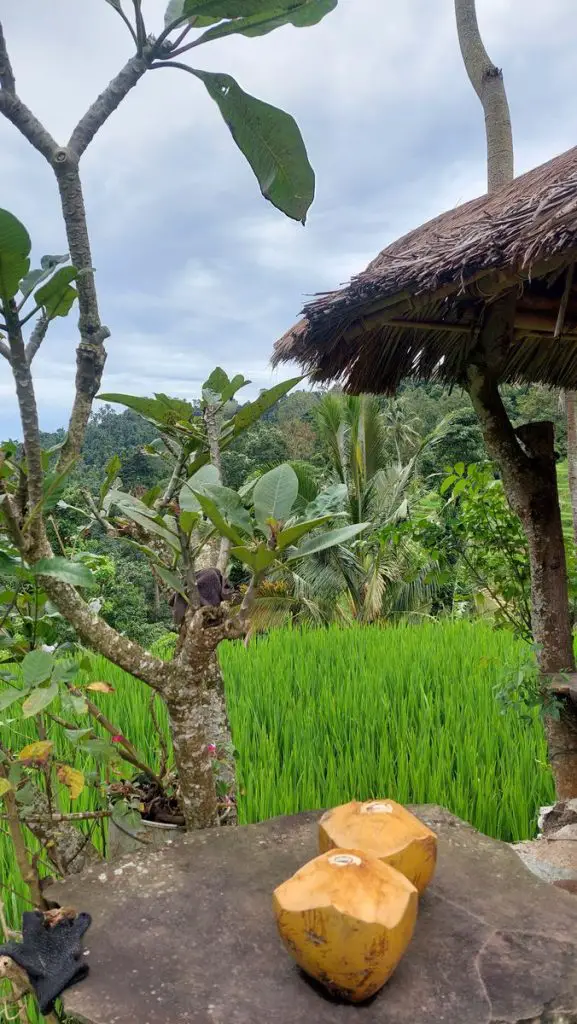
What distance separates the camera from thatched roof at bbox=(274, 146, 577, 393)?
1658 millimetres

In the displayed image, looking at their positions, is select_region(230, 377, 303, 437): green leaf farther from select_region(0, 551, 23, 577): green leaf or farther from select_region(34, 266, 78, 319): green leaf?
select_region(0, 551, 23, 577): green leaf

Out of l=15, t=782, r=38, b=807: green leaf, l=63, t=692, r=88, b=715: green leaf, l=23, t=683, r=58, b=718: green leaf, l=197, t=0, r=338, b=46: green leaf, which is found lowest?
l=15, t=782, r=38, b=807: green leaf

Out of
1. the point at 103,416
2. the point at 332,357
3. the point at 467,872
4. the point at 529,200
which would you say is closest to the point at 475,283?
the point at 529,200

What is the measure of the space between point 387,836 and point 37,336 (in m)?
0.84

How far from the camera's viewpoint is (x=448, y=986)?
87 centimetres

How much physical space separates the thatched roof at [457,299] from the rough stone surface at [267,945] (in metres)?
1.27

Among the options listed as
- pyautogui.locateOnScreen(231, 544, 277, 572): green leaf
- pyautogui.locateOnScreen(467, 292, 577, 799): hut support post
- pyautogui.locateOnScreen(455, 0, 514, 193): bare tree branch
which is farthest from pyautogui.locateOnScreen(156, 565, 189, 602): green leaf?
pyautogui.locateOnScreen(455, 0, 514, 193): bare tree branch

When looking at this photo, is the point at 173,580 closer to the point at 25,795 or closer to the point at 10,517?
the point at 10,517

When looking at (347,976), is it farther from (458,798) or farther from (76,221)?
(458,798)

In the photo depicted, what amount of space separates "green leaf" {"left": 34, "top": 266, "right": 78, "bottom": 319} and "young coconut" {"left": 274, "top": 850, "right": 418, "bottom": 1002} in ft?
2.61

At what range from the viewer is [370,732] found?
270 cm

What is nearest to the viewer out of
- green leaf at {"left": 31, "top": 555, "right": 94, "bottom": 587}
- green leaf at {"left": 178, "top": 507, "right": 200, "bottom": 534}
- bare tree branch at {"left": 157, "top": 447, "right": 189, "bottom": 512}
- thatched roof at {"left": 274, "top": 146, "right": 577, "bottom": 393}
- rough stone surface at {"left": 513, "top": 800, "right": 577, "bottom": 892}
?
green leaf at {"left": 31, "top": 555, "right": 94, "bottom": 587}

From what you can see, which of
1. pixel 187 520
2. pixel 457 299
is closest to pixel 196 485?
pixel 187 520

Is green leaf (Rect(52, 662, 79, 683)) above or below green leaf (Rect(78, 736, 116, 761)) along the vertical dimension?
above
